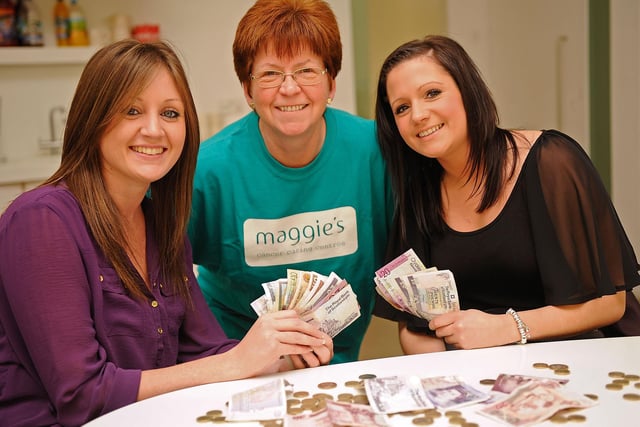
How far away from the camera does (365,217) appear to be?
8.77 feet

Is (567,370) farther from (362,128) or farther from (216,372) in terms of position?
(362,128)

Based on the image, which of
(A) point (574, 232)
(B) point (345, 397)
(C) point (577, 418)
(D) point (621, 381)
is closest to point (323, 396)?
(B) point (345, 397)

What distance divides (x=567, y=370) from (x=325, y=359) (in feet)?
2.03

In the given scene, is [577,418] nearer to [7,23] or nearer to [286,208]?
[286,208]

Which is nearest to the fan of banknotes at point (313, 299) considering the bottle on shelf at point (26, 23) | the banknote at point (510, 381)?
the banknote at point (510, 381)

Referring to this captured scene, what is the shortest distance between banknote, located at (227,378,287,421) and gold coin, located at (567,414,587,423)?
60 centimetres

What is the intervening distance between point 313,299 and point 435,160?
0.76 m

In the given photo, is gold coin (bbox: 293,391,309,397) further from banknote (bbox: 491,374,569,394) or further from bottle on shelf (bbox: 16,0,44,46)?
bottle on shelf (bbox: 16,0,44,46)

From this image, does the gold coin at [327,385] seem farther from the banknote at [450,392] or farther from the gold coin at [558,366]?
the gold coin at [558,366]

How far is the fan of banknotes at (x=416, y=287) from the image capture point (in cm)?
210

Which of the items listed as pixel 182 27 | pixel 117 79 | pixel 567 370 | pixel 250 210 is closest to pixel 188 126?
pixel 117 79

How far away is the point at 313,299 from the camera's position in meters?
1.99

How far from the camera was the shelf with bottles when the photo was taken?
178 inches

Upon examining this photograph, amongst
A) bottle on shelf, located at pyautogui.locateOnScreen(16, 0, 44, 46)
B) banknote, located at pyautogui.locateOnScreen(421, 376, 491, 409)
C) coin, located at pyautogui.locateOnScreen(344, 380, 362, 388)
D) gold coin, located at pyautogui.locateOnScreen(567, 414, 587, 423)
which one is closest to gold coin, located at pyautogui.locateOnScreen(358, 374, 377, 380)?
coin, located at pyautogui.locateOnScreen(344, 380, 362, 388)
